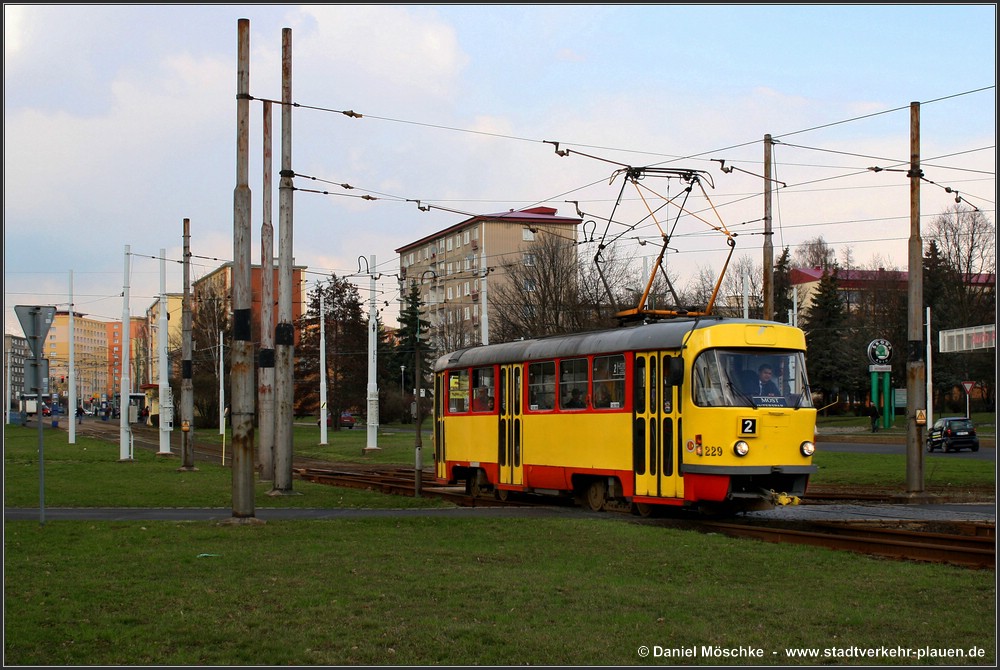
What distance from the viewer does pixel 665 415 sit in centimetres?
1795

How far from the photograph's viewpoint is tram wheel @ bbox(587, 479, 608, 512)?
20.1m

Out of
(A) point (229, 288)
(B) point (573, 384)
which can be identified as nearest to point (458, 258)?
(A) point (229, 288)

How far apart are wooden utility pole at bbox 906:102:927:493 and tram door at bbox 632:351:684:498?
26.1 ft

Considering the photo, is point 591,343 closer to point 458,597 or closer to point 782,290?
point 458,597

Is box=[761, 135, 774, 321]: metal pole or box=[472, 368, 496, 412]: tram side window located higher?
box=[761, 135, 774, 321]: metal pole

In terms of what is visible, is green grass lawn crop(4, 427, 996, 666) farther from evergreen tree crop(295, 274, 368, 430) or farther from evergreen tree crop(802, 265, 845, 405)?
evergreen tree crop(802, 265, 845, 405)

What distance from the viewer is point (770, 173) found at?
32688mm

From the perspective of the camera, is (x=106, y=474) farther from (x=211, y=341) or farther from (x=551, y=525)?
(x=211, y=341)

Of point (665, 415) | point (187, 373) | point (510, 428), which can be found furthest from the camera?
point (187, 373)

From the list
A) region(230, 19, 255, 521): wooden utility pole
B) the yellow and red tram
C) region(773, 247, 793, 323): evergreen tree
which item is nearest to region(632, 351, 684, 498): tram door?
the yellow and red tram

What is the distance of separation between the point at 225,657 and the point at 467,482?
17.5 metres

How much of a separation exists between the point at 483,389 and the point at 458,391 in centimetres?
118

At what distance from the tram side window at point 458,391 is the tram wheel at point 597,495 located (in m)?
4.83

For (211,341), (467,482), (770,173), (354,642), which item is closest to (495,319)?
(211,341)
